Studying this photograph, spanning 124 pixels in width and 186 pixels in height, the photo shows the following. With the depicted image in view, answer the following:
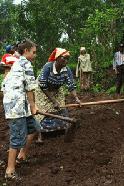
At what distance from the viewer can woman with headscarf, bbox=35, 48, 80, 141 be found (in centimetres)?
727

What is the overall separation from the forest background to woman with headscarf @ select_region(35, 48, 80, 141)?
6802 mm

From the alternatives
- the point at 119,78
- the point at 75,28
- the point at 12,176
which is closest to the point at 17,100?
the point at 12,176

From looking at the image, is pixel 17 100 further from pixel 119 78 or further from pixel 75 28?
pixel 75 28

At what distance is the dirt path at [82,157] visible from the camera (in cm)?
549

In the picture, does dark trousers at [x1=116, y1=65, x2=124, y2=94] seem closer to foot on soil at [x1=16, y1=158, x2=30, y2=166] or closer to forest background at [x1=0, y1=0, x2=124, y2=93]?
forest background at [x1=0, y1=0, x2=124, y2=93]

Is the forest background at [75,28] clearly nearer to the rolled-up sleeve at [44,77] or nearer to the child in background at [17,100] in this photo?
the rolled-up sleeve at [44,77]

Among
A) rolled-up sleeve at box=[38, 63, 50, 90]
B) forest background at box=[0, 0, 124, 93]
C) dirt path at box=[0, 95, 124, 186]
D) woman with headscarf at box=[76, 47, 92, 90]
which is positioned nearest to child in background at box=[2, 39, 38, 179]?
dirt path at box=[0, 95, 124, 186]

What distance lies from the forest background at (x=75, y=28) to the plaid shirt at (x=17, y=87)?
8.83 metres

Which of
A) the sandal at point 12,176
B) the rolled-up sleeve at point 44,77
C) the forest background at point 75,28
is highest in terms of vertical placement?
the forest background at point 75,28

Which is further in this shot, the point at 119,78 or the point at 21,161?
the point at 119,78

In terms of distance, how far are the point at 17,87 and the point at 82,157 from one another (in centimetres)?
143

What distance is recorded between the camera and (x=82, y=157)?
21.1 ft

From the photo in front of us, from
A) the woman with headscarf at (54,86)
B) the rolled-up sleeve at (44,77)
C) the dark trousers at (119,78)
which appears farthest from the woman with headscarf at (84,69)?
the rolled-up sleeve at (44,77)

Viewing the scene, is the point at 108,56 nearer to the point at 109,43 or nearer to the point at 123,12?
the point at 109,43
